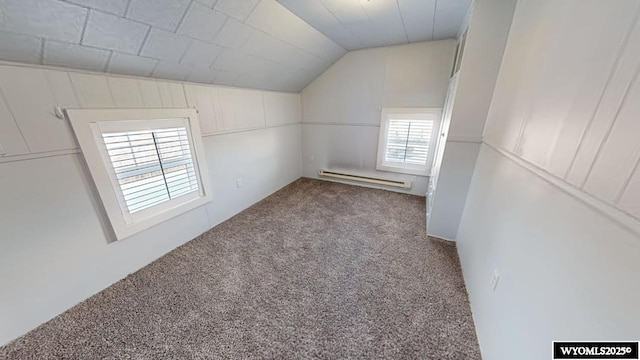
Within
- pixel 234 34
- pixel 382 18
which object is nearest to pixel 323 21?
pixel 382 18

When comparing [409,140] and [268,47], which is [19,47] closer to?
[268,47]

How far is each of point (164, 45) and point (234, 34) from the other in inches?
22.2

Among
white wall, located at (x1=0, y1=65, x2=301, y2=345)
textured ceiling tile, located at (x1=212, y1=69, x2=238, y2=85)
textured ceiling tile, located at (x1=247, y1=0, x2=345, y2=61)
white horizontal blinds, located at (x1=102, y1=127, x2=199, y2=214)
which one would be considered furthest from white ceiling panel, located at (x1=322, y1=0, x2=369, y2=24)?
white horizontal blinds, located at (x1=102, y1=127, x2=199, y2=214)

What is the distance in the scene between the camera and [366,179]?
150 inches

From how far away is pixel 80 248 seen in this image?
1.63m

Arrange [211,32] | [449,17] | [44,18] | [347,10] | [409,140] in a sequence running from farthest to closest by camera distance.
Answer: [409,140]
[449,17]
[347,10]
[211,32]
[44,18]

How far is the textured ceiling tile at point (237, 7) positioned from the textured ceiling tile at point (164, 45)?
0.38m

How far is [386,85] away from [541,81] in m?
2.42

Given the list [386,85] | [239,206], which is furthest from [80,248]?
[386,85]

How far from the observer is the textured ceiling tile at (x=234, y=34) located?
1.79m

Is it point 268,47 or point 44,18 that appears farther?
point 268,47

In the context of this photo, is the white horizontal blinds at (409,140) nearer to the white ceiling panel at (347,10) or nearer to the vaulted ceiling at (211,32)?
the vaulted ceiling at (211,32)

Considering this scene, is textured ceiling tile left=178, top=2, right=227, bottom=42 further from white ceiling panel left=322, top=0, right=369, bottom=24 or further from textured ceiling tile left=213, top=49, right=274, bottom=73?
white ceiling panel left=322, top=0, right=369, bottom=24

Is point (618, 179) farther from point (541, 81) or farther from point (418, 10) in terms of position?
point (418, 10)
